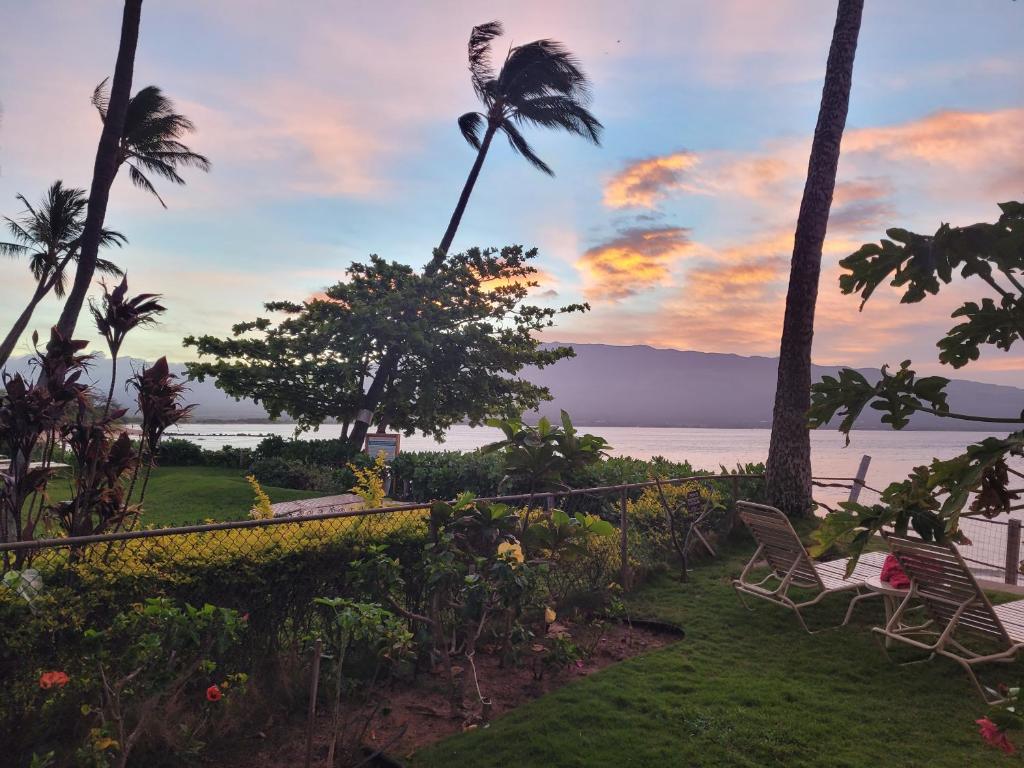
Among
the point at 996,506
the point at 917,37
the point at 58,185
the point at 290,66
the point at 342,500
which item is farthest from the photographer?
the point at 58,185

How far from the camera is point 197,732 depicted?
335 cm

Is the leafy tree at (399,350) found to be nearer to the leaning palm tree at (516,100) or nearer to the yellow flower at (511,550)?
the leaning palm tree at (516,100)

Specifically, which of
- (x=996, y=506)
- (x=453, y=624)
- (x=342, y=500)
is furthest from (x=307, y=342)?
(x=996, y=506)

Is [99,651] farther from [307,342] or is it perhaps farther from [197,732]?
[307,342]

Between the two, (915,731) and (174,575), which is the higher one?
(174,575)

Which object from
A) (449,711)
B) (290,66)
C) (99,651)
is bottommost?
(449,711)

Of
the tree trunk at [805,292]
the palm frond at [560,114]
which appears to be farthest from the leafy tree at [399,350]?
the tree trunk at [805,292]

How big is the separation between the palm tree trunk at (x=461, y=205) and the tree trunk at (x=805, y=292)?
536 inches

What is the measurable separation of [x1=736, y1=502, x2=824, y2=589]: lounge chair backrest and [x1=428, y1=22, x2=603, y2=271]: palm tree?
1783cm

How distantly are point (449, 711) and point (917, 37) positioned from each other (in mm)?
8600

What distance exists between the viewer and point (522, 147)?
22828 millimetres

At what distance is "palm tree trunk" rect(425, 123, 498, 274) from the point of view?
72.9 feet

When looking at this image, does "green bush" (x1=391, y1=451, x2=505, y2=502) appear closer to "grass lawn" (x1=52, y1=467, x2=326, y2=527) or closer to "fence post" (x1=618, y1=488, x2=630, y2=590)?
"grass lawn" (x1=52, y1=467, x2=326, y2=527)

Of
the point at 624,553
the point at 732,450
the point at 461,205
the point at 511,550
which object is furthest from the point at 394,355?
the point at 732,450
